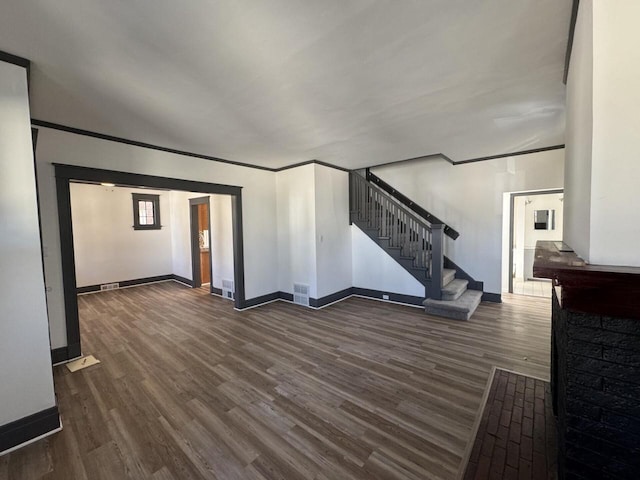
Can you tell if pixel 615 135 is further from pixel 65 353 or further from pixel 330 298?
pixel 65 353

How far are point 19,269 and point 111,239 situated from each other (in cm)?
554

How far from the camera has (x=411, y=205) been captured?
5867 mm

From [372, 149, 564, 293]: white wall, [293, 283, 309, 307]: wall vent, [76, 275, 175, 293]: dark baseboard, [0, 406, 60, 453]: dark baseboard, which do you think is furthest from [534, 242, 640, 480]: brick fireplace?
[76, 275, 175, 293]: dark baseboard

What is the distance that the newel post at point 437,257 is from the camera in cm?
440

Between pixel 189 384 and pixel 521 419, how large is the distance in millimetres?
2982

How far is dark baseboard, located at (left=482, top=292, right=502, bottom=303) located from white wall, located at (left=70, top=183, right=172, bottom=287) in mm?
8121

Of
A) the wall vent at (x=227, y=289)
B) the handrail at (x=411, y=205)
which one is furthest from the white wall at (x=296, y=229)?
the handrail at (x=411, y=205)

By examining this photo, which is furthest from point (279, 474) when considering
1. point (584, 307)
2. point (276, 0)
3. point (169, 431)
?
point (276, 0)

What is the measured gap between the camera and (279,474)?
5.30ft

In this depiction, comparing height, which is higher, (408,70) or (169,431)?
(408,70)

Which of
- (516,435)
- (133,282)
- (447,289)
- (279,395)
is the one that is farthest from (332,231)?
(133,282)

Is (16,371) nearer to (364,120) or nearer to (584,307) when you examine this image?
(584,307)

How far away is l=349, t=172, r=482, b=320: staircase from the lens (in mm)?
4406

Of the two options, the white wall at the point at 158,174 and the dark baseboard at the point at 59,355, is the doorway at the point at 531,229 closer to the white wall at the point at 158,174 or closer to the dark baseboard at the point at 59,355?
the white wall at the point at 158,174
